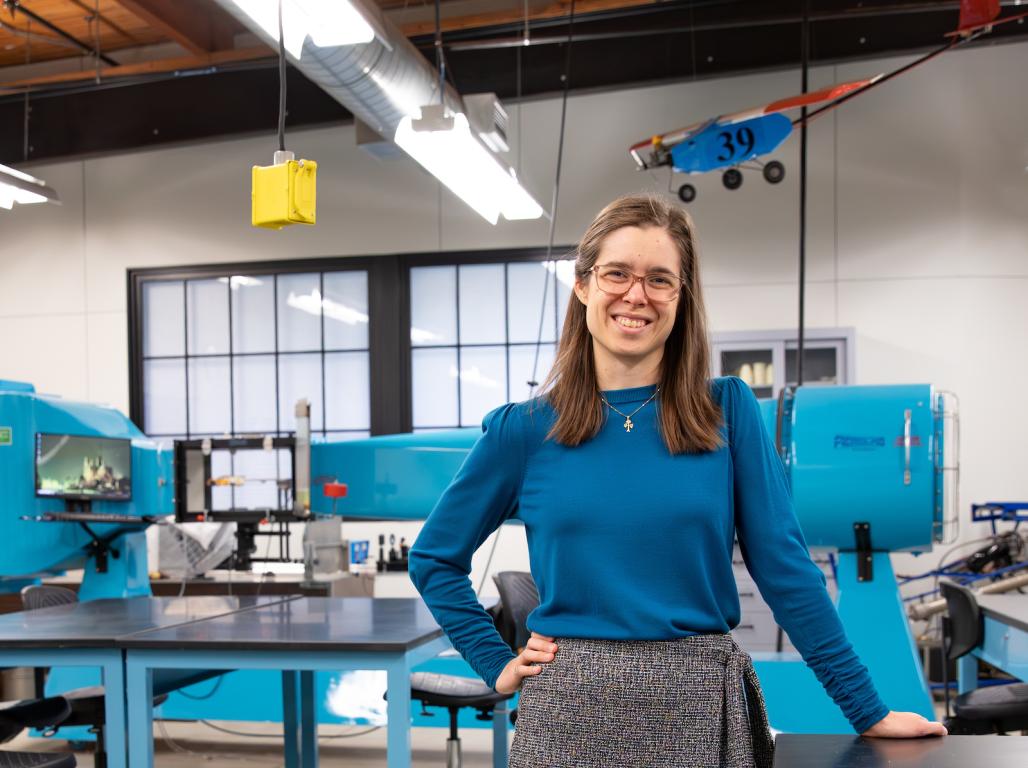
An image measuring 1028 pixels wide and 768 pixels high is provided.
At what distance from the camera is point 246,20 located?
3404 mm

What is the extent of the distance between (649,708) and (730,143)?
443 cm

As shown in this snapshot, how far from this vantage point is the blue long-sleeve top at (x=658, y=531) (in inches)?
54.3

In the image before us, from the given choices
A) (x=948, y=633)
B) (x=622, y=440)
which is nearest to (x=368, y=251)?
(x=948, y=633)

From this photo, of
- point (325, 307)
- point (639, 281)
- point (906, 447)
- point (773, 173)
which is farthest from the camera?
point (325, 307)

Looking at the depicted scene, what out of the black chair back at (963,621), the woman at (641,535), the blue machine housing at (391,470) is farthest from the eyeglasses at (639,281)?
the black chair back at (963,621)

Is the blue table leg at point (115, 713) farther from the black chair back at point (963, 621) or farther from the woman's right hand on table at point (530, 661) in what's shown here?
the black chair back at point (963, 621)

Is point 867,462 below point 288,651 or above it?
above

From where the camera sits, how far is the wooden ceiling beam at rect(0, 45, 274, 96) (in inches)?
282

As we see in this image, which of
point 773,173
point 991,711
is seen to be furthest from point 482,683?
point 773,173

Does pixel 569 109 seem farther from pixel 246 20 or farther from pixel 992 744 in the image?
pixel 992 744

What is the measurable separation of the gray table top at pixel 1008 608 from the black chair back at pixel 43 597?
3.26 m

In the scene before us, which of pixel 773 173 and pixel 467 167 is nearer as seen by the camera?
pixel 467 167

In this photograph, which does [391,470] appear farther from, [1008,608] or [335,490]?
[1008,608]

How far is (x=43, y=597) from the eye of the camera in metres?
4.15
